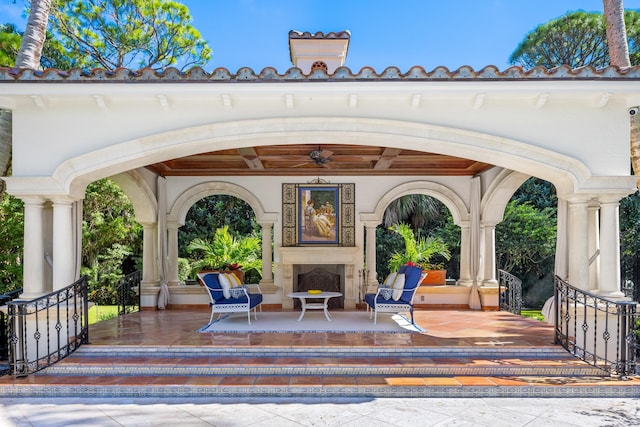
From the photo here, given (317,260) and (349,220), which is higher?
(349,220)

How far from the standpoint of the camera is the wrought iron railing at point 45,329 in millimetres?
5262

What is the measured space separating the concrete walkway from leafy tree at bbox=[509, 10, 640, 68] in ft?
50.0

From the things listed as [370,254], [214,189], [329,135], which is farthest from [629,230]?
[329,135]

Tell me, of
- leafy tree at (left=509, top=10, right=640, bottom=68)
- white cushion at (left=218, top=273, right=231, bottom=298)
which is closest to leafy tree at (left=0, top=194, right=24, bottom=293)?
white cushion at (left=218, top=273, right=231, bottom=298)

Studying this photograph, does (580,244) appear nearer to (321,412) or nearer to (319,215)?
(321,412)

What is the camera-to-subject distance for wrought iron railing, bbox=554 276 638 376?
519 cm

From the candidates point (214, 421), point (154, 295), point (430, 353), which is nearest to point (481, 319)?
point (430, 353)

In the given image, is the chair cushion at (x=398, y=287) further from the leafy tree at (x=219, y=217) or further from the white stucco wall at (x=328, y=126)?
the leafy tree at (x=219, y=217)

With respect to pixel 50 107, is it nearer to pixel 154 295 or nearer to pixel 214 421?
pixel 214 421

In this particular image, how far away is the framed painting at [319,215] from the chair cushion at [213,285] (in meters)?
3.03

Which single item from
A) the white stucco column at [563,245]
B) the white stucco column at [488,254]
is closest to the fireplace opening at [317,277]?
the white stucco column at [488,254]

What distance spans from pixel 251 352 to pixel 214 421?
1.70m

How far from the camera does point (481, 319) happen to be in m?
8.46

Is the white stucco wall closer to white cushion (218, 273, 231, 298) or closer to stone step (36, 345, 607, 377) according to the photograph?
stone step (36, 345, 607, 377)
